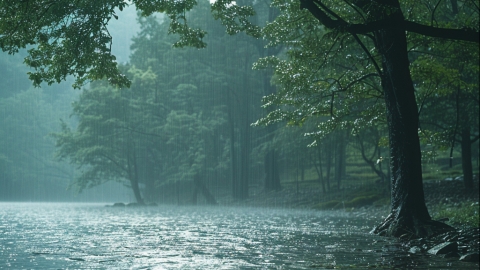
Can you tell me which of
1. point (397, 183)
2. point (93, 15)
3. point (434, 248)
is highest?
point (93, 15)

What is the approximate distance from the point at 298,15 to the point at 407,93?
7.07 meters

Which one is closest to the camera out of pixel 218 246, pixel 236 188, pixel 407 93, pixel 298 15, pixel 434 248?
pixel 434 248

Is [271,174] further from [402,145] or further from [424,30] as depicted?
[424,30]

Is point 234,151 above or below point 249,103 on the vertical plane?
below

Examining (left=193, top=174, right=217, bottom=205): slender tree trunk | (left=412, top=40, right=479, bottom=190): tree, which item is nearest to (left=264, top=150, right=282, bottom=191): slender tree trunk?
(left=193, top=174, right=217, bottom=205): slender tree trunk

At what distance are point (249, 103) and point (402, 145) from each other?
149 feet

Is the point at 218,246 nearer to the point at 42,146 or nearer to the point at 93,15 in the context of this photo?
the point at 93,15

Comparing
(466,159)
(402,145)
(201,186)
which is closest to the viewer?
(402,145)

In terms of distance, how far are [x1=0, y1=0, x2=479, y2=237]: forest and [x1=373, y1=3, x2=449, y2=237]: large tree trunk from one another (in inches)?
1.8

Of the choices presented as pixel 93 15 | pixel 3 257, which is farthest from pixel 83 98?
pixel 3 257

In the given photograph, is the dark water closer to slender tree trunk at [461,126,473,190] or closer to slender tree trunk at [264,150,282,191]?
slender tree trunk at [461,126,473,190]

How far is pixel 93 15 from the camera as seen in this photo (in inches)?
581

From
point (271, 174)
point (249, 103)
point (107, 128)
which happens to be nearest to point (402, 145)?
point (271, 174)

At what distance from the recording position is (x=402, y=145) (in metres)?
15.9
